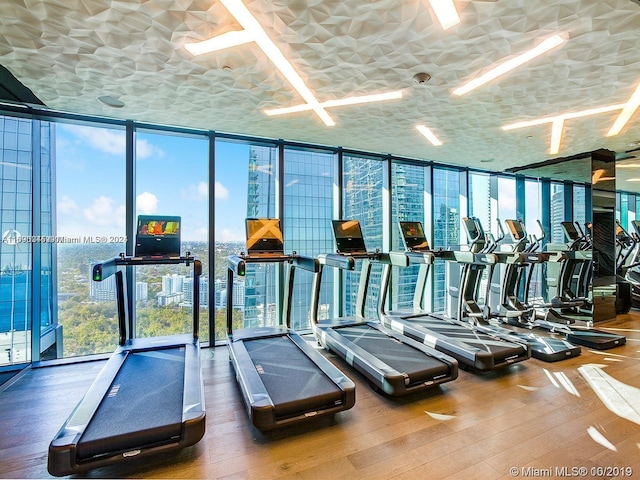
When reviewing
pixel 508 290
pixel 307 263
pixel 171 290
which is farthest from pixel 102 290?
pixel 508 290

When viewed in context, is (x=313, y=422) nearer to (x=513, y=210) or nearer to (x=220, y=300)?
(x=220, y=300)

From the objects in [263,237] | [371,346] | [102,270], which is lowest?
[371,346]

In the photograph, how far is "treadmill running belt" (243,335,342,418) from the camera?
8.00 ft

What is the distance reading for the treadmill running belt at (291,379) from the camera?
8.00 feet

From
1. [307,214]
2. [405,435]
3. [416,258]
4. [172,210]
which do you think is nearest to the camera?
[405,435]

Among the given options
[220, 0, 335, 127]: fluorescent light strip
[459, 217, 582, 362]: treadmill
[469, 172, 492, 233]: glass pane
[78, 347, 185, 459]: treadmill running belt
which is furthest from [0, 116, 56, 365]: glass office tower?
[469, 172, 492, 233]: glass pane

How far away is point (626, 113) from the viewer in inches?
158

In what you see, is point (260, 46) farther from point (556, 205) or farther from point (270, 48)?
point (556, 205)

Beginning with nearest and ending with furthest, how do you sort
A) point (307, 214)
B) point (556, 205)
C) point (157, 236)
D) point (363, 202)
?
1. point (157, 236)
2. point (307, 214)
3. point (363, 202)
4. point (556, 205)

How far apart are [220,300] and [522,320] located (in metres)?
5.10

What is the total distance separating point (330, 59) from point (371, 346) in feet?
10.0

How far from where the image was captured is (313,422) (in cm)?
260

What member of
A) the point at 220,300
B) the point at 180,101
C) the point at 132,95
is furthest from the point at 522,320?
the point at 132,95

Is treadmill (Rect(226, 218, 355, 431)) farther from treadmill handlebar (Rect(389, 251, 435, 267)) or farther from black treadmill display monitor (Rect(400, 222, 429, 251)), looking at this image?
black treadmill display monitor (Rect(400, 222, 429, 251))
